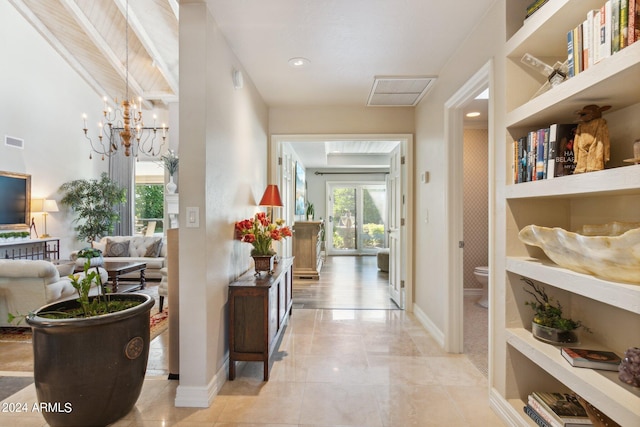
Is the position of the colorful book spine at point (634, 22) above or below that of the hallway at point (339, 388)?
above

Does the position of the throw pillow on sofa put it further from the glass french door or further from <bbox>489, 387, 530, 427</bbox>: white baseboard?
<bbox>489, 387, 530, 427</bbox>: white baseboard

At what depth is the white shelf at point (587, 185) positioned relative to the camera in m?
1.15

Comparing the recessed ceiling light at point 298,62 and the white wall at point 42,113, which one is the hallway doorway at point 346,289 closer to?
the recessed ceiling light at point 298,62

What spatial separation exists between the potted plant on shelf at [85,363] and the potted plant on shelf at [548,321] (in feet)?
7.25

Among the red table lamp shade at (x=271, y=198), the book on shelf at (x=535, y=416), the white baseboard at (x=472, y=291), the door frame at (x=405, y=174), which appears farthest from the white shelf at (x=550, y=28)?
the white baseboard at (x=472, y=291)

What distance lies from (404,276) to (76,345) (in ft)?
10.7

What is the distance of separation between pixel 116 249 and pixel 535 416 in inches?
262

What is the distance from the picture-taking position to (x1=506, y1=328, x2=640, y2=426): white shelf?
116 cm

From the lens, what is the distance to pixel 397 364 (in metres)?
2.58

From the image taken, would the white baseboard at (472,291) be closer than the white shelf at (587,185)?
No

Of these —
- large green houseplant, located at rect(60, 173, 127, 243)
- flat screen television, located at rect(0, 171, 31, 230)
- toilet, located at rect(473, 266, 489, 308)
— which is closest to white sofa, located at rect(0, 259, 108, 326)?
flat screen television, located at rect(0, 171, 31, 230)

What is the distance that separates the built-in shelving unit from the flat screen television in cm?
727

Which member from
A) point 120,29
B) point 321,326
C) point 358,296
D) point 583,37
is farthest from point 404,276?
point 120,29

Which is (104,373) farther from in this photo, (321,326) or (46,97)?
(46,97)
